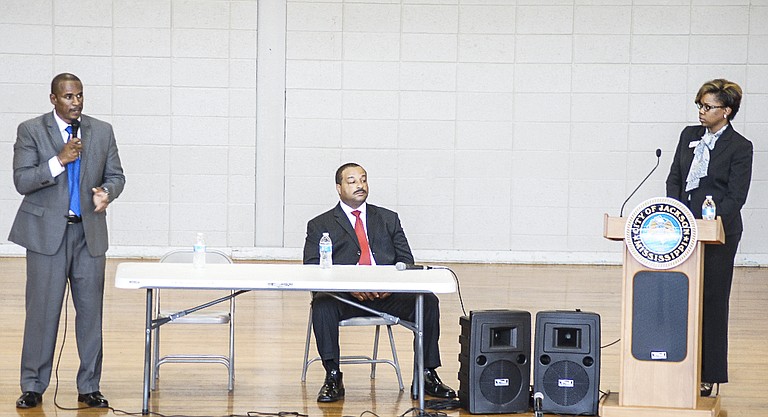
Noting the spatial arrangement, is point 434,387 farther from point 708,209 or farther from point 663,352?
point 708,209

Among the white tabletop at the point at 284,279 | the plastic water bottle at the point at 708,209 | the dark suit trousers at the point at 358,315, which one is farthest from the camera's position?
the dark suit trousers at the point at 358,315

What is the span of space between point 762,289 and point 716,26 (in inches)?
107

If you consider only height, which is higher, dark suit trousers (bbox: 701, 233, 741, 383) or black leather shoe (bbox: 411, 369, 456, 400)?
dark suit trousers (bbox: 701, 233, 741, 383)

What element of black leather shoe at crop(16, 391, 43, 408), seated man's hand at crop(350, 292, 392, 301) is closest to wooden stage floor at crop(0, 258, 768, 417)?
black leather shoe at crop(16, 391, 43, 408)

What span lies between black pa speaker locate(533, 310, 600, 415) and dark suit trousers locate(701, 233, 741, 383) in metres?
0.66

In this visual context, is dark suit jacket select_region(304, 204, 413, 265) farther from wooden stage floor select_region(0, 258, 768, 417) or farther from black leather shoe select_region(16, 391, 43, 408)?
black leather shoe select_region(16, 391, 43, 408)

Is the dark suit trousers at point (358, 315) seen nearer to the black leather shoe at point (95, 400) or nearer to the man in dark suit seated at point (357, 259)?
the man in dark suit seated at point (357, 259)

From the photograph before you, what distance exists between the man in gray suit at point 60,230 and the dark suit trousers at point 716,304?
9.34 feet

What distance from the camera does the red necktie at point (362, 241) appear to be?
5.50 m

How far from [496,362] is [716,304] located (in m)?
1.15

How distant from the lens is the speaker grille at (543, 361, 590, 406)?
4.80 meters

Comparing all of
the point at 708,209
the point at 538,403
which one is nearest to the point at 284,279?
the point at 538,403

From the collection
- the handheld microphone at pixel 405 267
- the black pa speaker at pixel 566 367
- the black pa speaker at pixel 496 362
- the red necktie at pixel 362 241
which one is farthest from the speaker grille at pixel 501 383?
the red necktie at pixel 362 241

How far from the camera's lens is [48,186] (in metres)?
4.74
